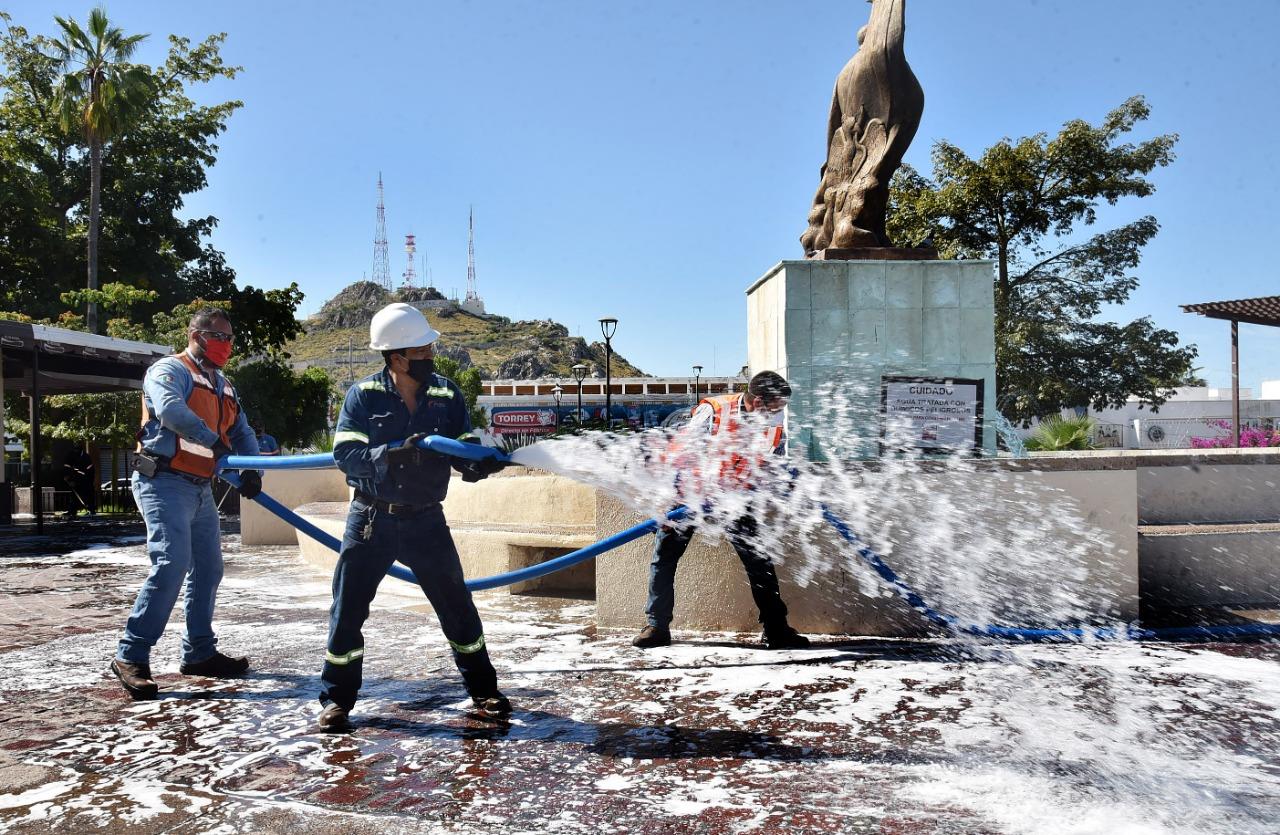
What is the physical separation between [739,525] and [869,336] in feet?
5.90

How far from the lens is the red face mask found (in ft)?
16.1

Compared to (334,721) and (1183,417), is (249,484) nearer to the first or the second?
(334,721)

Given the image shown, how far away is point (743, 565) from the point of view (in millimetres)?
5633

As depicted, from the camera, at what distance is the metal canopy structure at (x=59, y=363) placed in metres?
14.2

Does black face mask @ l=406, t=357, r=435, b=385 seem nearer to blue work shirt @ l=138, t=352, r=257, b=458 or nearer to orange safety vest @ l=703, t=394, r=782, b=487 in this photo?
blue work shirt @ l=138, t=352, r=257, b=458

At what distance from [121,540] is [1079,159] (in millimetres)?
20333

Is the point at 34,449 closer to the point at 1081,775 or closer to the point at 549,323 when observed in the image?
the point at 1081,775

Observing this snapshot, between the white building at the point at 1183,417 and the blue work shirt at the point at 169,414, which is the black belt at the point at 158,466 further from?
the white building at the point at 1183,417

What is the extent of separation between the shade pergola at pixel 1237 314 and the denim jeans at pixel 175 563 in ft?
46.1

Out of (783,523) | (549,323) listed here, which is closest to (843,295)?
(783,523)

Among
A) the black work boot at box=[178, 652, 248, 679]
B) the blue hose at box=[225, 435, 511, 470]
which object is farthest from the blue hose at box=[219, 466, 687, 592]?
the black work boot at box=[178, 652, 248, 679]

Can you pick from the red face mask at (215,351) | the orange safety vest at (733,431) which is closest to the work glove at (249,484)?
the red face mask at (215,351)

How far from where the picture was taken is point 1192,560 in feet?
20.4

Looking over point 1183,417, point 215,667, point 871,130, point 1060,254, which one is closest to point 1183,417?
point 1183,417
